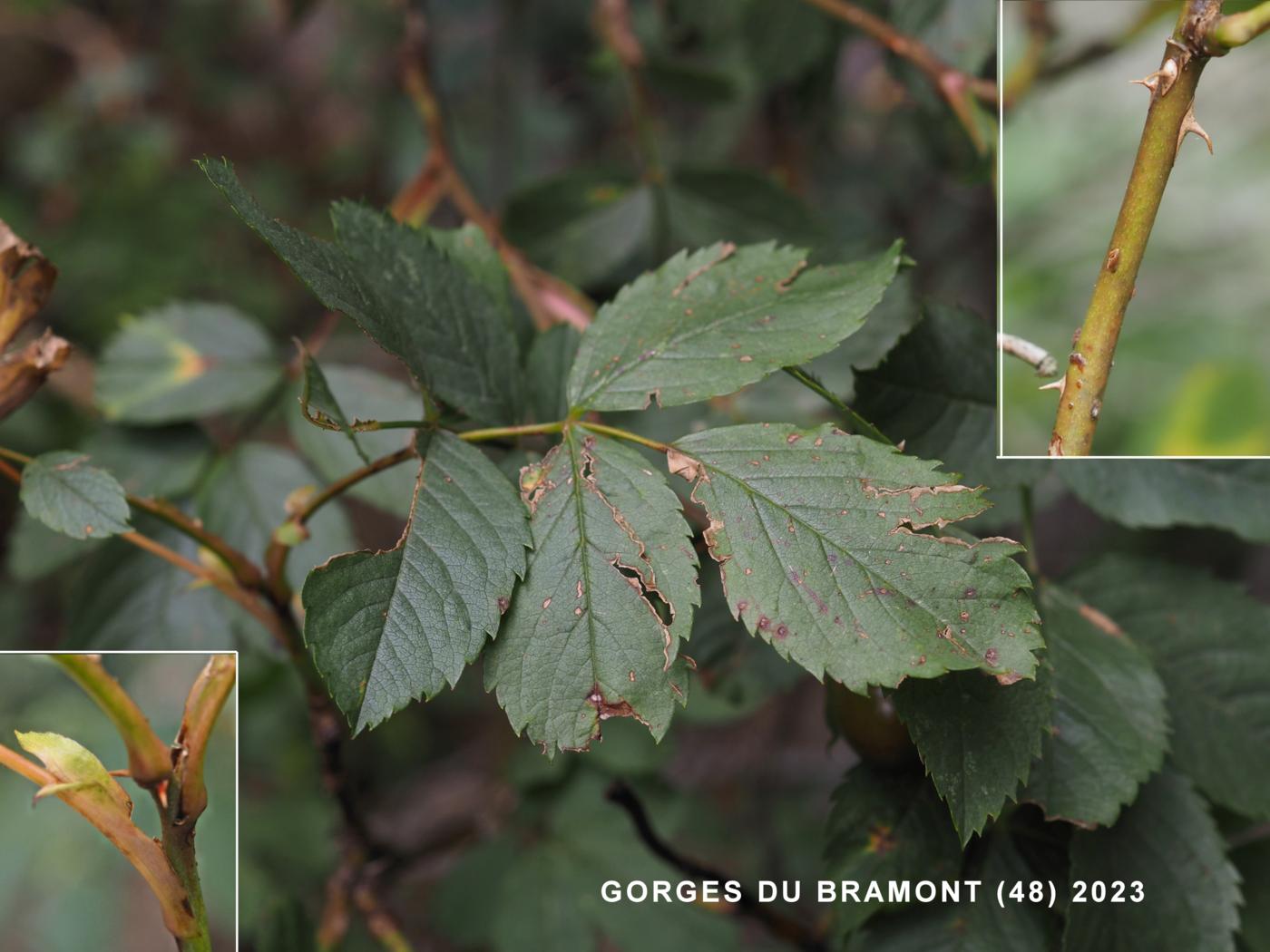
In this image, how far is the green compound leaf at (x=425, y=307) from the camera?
0.61 metres

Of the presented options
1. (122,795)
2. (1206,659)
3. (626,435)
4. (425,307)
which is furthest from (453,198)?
(1206,659)

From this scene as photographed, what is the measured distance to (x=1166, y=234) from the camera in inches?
56.9

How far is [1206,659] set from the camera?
0.78 metres

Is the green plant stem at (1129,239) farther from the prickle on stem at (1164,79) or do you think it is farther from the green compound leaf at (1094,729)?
the green compound leaf at (1094,729)

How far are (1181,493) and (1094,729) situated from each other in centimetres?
23

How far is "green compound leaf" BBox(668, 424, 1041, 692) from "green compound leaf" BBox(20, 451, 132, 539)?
1.24 feet

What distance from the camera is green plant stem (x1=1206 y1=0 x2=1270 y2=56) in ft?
1.82

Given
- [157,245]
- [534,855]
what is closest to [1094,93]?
[534,855]

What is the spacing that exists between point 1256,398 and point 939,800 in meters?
1.10

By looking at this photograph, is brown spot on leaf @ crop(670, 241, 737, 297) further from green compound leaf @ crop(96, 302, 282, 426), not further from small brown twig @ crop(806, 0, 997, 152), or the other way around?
green compound leaf @ crop(96, 302, 282, 426)

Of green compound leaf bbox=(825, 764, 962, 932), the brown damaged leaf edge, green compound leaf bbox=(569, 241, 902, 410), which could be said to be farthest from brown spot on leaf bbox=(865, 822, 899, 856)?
green compound leaf bbox=(569, 241, 902, 410)

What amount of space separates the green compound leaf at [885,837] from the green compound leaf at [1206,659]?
0.19 meters

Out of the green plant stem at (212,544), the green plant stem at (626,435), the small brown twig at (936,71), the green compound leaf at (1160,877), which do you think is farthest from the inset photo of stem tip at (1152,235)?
the green plant stem at (212,544)

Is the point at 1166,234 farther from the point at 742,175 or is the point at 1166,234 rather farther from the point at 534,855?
the point at 534,855
